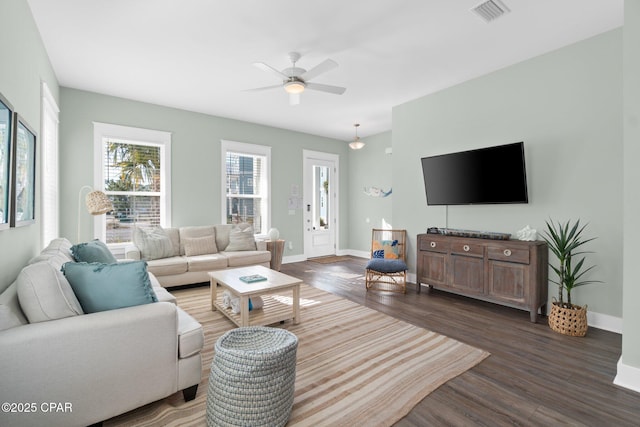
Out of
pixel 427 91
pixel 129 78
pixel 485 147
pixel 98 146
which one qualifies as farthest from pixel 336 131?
pixel 98 146

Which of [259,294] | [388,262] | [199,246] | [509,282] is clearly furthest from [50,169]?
[509,282]

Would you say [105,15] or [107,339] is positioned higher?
[105,15]

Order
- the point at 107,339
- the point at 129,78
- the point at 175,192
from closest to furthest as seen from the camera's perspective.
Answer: the point at 107,339 < the point at 129,78 < the point at 175,192

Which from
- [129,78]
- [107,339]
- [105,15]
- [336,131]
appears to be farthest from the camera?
[336,131]

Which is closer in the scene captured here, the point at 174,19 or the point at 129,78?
the point at 174,19

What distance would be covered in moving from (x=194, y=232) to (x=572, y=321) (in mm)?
4813

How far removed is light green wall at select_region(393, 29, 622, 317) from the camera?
9.33 feet

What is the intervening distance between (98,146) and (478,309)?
554cm

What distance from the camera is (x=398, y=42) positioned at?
297 cm

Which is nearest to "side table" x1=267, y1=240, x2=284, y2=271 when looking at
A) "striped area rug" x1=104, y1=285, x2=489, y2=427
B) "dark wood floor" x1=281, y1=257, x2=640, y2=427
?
"striped area rug" x1=104, y1=285, x2=489, y2=427

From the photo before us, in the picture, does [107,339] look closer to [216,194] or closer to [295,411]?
[295,411]

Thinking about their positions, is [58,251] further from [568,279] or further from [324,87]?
[568,279]

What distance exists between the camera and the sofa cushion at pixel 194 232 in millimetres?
4643

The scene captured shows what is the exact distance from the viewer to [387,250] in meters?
4.54
